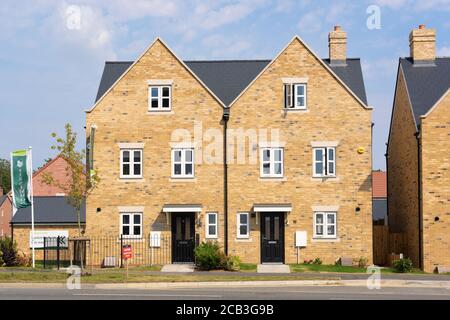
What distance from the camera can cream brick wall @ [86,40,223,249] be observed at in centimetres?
3152

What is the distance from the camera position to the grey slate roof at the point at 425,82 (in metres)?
31.7

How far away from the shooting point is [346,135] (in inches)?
1227

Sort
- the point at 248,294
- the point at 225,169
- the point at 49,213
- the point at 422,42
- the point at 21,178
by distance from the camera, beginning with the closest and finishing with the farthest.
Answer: the point at 248,294
the point at 225,169
the point at 21,178
the point at 422,42
the point at 49,213

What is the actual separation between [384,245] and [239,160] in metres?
8.55

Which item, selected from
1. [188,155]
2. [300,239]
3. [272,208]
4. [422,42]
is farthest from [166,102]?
[422,42]

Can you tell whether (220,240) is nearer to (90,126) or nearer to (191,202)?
(191,202)

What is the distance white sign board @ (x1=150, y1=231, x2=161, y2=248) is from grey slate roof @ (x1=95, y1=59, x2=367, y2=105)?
23.9 ft

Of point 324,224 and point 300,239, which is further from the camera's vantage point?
point 324,224

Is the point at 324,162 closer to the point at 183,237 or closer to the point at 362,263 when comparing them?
the point at 362,263

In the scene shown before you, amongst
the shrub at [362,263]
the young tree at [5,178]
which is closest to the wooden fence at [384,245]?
the shrub at [362,263]

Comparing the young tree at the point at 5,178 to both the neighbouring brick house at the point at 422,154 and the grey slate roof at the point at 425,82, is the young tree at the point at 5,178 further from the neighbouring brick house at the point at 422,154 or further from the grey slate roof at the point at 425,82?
the grey slate roof at the point at 425,82

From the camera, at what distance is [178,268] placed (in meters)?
29.1
